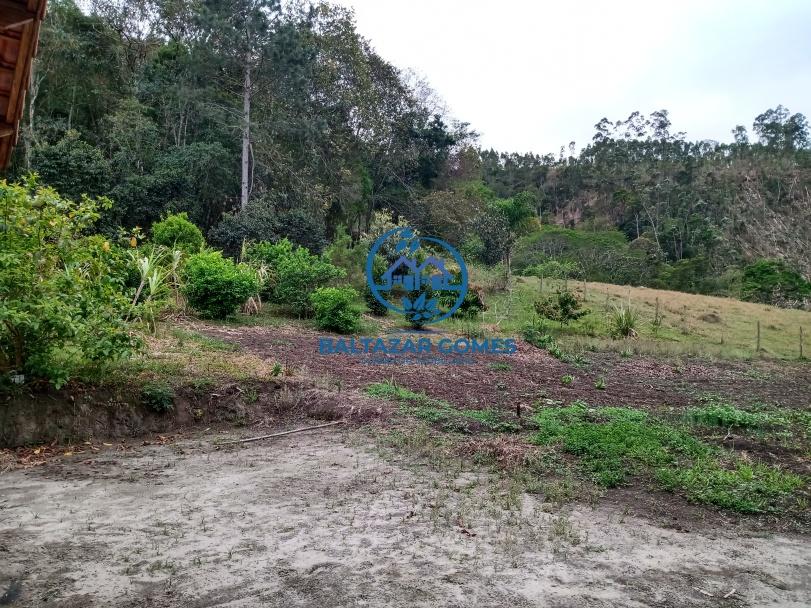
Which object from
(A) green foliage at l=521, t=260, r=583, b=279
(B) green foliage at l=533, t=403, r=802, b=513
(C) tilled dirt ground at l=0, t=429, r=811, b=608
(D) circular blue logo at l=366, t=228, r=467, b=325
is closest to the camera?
(C) tilled dirt ground at l=0, t=429, r=811, b=608

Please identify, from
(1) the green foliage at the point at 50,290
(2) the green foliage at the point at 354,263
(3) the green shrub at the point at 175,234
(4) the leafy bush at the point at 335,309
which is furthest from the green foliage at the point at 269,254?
(1) the green foliage at the point at 50,290

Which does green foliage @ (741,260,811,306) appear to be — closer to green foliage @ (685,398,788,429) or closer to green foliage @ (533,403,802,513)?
green foliage @ (685,398,788,429)

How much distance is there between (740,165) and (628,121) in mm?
11666

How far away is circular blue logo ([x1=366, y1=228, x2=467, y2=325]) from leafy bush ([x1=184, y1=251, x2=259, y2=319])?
4.16 metres

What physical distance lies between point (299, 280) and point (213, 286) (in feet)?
7.65

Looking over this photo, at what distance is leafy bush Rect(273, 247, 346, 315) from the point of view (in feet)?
40.7

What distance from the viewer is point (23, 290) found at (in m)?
5.00

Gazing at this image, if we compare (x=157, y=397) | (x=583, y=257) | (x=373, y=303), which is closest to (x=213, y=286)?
(x=157, y=397)

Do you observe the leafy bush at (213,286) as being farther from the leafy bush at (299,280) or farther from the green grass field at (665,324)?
the green grass field at (665,324)

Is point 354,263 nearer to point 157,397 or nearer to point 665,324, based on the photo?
point 665,324

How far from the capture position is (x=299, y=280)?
12.4 meters

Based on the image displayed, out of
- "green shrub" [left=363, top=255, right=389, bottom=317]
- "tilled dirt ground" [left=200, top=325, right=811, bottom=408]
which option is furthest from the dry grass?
"tilled dirt ground" [left=200, top=325, right=811, bottom=408]

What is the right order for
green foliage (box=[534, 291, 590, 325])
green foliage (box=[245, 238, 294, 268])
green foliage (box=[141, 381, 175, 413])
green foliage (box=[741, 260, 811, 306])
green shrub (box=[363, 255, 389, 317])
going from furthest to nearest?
1. green foliage (box=[741, 260, 811, 306])
2. green foliage (box=[534, 291, 590, 325])
3. green shrub (box=[363, 255, 389, 317])
4. green foliage (box=[245, 238, 294, 268])
5. green foliage (box=[141, 381, 175, 413])

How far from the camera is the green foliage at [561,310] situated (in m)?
15.0
